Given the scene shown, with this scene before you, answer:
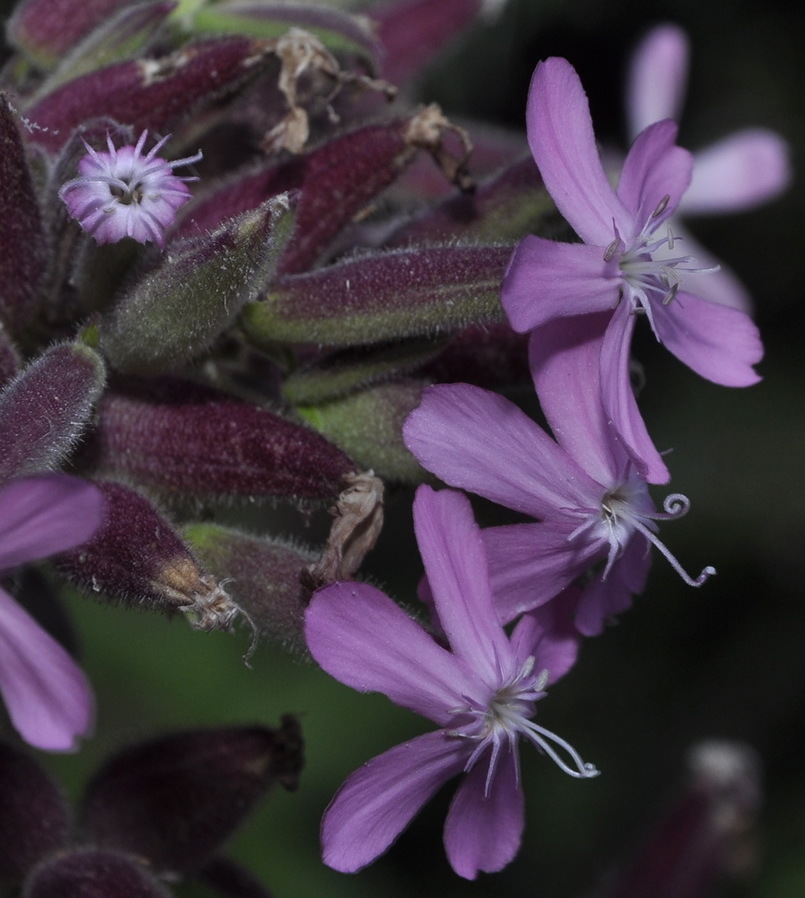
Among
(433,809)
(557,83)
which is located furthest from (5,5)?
(433,809)

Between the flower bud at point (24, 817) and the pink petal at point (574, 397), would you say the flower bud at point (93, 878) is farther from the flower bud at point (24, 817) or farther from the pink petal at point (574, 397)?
the pink petal at point (574, 397)

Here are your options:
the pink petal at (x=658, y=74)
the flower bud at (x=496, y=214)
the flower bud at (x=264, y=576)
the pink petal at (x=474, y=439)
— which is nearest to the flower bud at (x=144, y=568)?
the flower bud at (x=264, y=576)

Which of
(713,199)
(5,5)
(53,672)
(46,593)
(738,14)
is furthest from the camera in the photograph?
(738,14)

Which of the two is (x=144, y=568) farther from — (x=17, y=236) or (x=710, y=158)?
(x=710, y=158)

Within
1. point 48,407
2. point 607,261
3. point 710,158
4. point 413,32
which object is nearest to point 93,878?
point 48,407

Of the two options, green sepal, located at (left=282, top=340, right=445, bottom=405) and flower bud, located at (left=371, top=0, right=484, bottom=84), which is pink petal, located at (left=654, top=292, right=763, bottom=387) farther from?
flower bud, located at (left=371, top=0, right=484, bottom=84)

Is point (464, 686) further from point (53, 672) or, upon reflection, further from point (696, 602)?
point (696, 602)
